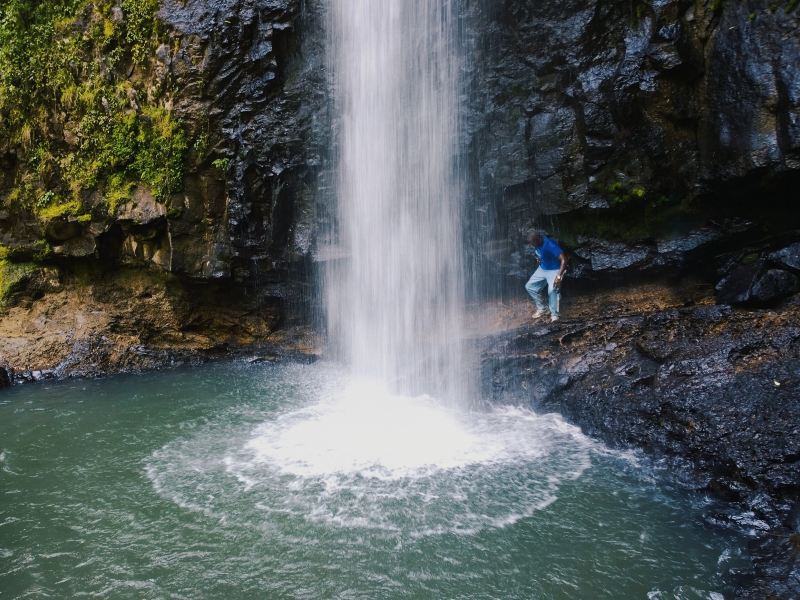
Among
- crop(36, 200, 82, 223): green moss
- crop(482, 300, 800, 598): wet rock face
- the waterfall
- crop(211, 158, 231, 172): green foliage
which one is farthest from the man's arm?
crop(36, 200, 82, 223): green moss

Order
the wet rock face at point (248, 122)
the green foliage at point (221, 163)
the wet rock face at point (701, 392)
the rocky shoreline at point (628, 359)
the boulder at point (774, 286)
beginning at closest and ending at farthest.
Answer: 1. the wet rock face at point (701, 392)
2. the rocky shoreline at point (628, 359)
3. the boulder at point (774, 286)
4. the wet rock face at point (248, 122)
5. the green foliage at point (221, 163)

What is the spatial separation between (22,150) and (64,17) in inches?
137

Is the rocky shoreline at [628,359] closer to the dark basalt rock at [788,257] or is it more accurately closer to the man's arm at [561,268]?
the dark basalt rock at [788,257]

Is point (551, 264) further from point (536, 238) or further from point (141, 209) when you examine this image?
point (141, 209)

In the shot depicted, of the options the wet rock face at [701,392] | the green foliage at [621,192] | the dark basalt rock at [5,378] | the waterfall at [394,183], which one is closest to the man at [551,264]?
the wet rock face at [701,392]

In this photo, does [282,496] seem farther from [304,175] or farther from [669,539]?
[304,175]

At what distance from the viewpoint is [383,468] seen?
20.7ft

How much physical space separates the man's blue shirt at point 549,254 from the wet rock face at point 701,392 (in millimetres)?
1064

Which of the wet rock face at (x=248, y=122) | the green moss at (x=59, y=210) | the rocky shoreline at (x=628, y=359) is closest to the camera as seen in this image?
the rocky shoreline at (x=628, y=359)

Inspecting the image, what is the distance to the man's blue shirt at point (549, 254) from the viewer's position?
9.40m

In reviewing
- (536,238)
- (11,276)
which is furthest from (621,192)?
(11,276)

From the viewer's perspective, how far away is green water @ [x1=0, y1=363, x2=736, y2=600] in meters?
4.36

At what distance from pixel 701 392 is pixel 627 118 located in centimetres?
547

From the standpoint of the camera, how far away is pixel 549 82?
10117mm
